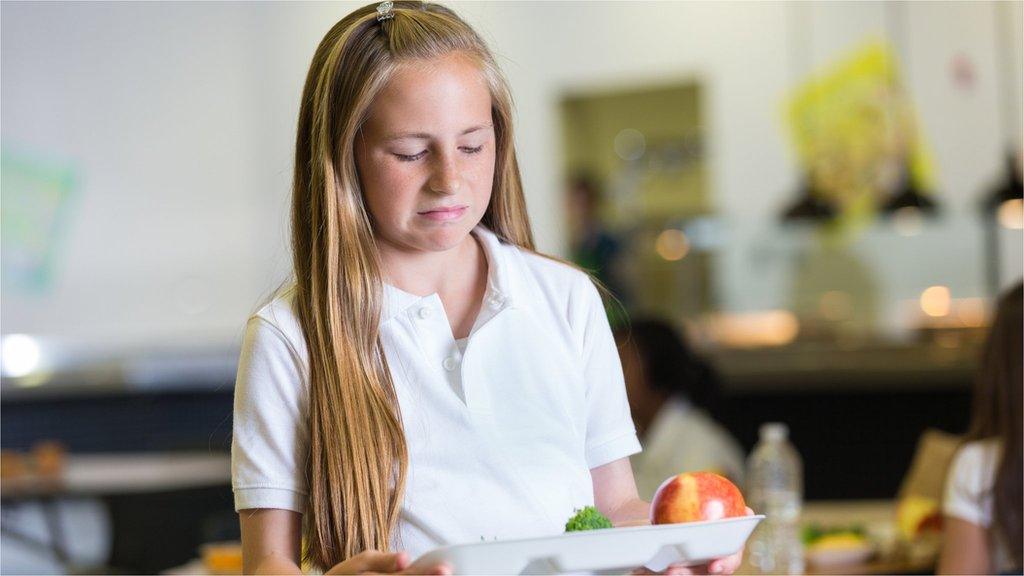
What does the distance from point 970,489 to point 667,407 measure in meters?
1.13

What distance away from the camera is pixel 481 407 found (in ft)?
3.83

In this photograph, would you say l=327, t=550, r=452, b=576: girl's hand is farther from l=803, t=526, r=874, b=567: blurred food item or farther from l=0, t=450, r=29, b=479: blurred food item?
l=0, t=450, r=29, b=479: blurred food item

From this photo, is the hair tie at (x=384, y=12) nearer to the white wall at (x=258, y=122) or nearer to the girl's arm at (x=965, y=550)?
the girl's arm at (x=965, y=550)

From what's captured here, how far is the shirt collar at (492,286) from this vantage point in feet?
3.87

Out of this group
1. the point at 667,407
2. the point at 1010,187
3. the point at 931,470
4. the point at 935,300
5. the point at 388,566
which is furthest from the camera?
the point at 935,300

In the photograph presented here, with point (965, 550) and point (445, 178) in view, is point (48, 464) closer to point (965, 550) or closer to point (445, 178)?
point (965, 550)

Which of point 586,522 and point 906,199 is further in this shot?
point 906,199

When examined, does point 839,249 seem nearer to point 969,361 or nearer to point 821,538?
point 969,361

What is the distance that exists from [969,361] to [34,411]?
3859mm

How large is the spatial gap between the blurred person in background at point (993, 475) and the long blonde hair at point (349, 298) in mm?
1340

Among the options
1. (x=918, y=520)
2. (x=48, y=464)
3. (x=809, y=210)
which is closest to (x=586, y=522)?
(x=918, y=520)

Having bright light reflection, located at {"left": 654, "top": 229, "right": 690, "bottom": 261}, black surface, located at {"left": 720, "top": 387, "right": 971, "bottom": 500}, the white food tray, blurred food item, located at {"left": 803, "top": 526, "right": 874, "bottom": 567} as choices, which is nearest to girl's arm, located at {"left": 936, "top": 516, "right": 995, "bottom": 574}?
blurred food item, located at {"left": 803, "top": 526, "right": 874, "bottom": 567}

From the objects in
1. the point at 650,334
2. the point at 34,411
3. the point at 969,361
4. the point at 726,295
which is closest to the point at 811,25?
the point at 726,295

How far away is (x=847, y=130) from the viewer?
5.88 m
